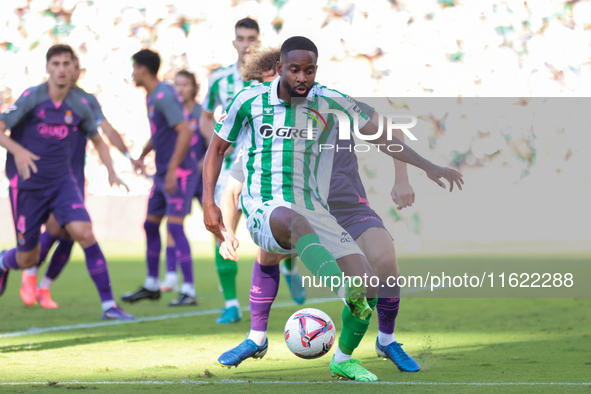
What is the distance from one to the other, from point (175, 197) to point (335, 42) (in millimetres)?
10412

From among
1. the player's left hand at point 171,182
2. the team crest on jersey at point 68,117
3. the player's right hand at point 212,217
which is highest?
the team crest on jersey at point 68,117

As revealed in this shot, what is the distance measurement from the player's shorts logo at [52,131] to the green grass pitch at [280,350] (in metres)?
1.48

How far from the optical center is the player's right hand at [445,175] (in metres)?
3.66

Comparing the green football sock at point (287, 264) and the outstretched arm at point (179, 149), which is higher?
the outstretched arm at point (179, 149)

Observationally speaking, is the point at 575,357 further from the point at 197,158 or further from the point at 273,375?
the point at 197,158

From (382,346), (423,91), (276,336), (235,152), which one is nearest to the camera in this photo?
(382,346)

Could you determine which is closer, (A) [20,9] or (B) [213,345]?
(B) [213,345]

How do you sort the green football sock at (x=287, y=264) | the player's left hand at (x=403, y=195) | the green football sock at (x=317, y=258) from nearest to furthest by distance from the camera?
the green football sock at (x=317, y=258) < the player's left hand at (x=403, y=195) < the green football sock at (x=287, y=264)

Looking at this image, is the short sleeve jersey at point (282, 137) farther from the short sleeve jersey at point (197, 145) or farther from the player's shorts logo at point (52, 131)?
the short sleeve jersey at point (197, 145)

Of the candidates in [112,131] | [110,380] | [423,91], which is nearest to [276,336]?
[110,380]

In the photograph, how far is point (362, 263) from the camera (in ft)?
11.6

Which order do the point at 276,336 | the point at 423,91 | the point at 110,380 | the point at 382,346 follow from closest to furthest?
1. the point at 110,380
2. the point at 382,346
3. the point at 276,336
4. the point at 423,91

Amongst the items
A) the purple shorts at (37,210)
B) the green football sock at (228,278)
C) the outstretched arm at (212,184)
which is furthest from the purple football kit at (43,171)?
the outstretched arm at (212,184)

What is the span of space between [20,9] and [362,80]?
7955mm
